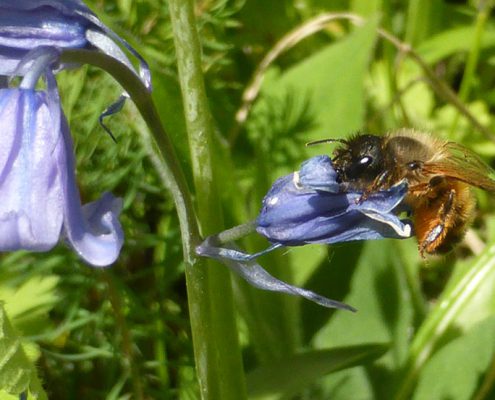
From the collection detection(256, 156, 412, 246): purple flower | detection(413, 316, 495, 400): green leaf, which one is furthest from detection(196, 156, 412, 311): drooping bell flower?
detection(413, 316, 495, 400): green leaf

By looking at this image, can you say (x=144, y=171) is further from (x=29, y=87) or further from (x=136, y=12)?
(x=29, y=87)

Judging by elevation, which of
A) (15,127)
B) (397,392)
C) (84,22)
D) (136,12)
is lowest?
(397,392)

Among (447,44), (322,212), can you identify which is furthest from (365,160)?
(447,44)

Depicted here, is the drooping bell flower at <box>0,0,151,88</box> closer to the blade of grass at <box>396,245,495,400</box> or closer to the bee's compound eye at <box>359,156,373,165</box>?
the bee's compound eye at <box>359,156,373,165</box>

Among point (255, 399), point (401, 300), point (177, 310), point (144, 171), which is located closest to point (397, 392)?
point (401, 300)

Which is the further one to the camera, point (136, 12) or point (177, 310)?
point (136, 12)

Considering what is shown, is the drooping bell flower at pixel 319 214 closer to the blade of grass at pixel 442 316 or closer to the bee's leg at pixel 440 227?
the bee's leg at pixel 440 227

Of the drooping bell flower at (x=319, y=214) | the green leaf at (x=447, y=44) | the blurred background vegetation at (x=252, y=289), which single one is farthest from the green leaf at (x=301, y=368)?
the green leaf at (x=447, y=44)
